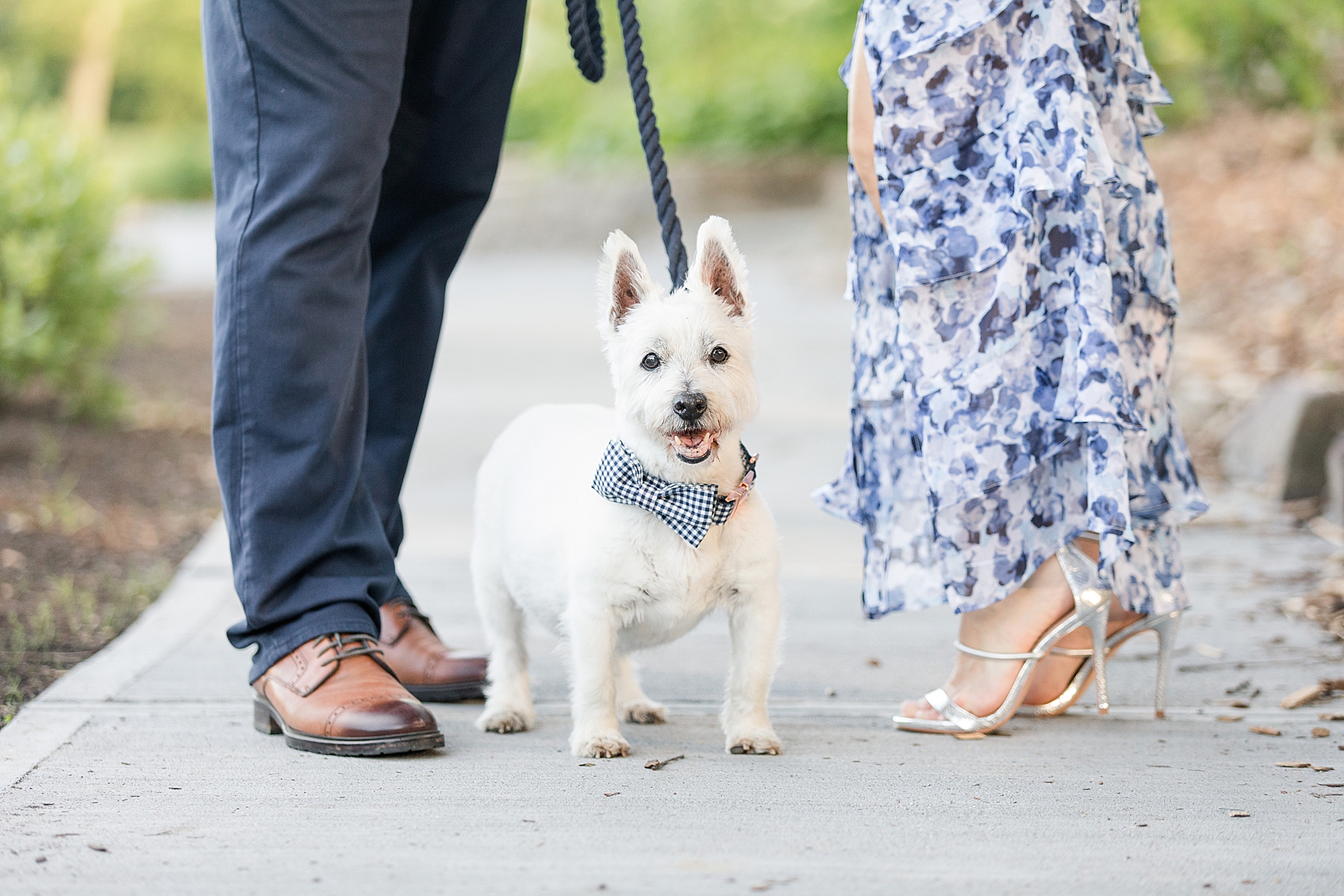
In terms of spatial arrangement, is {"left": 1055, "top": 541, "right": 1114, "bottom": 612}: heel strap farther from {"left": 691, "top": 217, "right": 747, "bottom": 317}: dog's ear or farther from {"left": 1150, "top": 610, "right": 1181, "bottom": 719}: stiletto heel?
{"left": 691, "top": 217, "right": 747, "bottom": 317}: dog's ear

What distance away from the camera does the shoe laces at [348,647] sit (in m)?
2.58

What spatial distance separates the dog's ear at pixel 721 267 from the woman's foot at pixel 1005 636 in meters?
0.81

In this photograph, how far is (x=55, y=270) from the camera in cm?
613

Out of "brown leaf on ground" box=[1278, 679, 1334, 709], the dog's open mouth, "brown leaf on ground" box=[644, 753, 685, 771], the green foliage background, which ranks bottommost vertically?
"brown leaf on ground" box=[644, 753, 685, 771]

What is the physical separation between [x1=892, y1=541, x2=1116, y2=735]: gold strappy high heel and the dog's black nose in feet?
2.60

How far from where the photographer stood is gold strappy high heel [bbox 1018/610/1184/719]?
110 inches

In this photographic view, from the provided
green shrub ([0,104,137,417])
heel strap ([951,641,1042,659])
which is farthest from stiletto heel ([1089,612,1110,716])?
green shrub ([0,104,137,417])

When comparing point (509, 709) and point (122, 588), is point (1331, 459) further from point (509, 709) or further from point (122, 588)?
point (122, 588)

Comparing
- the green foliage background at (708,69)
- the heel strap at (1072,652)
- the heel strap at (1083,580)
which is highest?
the green foliage background at (708,69)

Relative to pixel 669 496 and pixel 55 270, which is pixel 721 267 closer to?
pixel 669 496

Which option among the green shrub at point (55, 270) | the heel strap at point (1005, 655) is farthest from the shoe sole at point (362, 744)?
the green shrub at point (55, 270)

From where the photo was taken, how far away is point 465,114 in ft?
10.1

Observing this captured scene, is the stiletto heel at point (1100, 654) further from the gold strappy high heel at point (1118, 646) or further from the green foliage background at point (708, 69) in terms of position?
the green foliage background at point (708, 69)

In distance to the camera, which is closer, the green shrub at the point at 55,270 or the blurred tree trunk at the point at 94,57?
the green shrub at the point at 55,270
